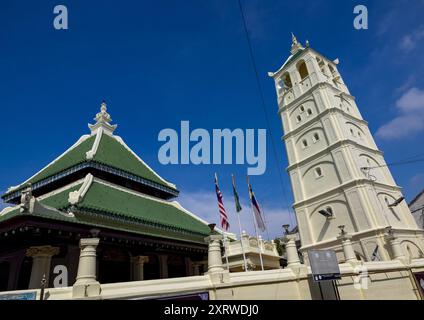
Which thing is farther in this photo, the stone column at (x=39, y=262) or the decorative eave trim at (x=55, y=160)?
the decorative eave trim at (x=55, y=160)

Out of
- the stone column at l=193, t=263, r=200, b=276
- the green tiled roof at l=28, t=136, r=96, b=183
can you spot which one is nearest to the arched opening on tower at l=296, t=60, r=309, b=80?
the green tiled roof at l=28, t=136, r=96, b=183

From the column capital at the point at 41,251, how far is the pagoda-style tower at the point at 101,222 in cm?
4

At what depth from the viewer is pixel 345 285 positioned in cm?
1672

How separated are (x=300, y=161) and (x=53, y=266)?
1092 inches

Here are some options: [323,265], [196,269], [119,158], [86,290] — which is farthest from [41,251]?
[323,265]

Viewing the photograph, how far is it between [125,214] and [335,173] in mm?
23259

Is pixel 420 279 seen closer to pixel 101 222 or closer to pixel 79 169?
pixel 101 222

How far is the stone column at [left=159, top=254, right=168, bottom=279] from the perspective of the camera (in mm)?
A: 16719

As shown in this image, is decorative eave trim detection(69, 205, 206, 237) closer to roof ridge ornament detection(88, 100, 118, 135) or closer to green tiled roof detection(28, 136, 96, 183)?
green tiled roof detection(28, 136, 96, 183)

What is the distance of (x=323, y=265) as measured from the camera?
14.4 m

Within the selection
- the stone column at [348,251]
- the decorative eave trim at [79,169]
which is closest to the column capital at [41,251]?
the decorative eave trim at [79,169]

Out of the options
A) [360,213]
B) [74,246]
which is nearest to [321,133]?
[360,213]

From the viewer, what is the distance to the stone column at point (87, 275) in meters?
9.00

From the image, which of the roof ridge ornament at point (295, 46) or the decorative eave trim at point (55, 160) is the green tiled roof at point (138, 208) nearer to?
the decorative eave trim at point (55, 160)
